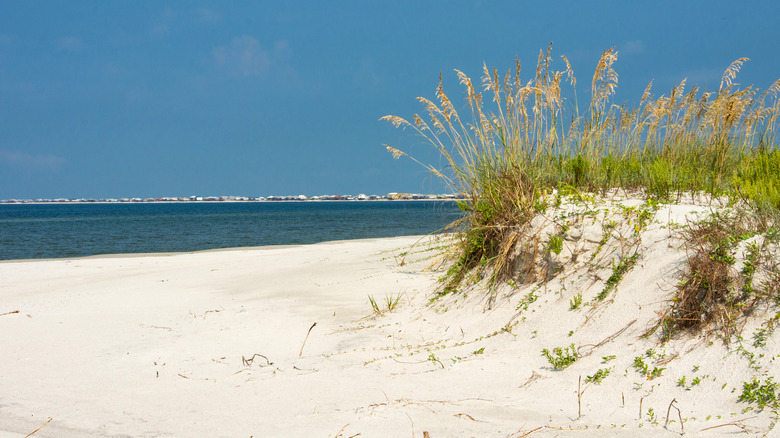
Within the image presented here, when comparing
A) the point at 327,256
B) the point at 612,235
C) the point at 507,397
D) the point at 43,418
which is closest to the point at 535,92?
the point at 612,235

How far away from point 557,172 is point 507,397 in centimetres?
315

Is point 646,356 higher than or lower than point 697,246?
lower

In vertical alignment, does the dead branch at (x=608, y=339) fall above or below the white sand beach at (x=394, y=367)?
above

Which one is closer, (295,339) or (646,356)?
(646,356)

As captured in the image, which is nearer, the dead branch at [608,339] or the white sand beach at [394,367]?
the white sand beach at [394,367]

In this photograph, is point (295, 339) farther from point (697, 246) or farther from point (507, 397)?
point (697, 246)

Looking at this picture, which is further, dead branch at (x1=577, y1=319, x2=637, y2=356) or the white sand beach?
dead branch at (x1=577, y1=319, x2=637, y2=356)

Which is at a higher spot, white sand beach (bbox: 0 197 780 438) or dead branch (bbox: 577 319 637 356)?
dead branch (bbox: 577 319 637 356)

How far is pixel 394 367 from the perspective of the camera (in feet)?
10.9

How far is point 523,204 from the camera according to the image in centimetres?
459

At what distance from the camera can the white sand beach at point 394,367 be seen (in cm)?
242

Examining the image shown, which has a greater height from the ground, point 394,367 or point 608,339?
point 608,339

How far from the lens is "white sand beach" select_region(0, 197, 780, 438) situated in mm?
2416

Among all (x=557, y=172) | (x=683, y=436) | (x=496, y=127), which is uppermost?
(x=496, y=127)
